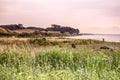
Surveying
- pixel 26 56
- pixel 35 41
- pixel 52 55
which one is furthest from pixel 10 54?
pixel 35 41

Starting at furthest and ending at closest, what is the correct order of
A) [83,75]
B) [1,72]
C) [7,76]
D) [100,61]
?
[100,61] < [1,72] < [7,76] < [83,75]

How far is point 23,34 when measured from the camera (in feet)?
216

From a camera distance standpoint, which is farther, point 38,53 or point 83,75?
point 38,53

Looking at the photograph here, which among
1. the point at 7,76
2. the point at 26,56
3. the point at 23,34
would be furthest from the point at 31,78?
the point at 23,34

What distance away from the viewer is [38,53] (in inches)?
628

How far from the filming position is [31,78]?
852 centimetres

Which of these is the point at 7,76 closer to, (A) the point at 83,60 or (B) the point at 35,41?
(A) the point at 83,60

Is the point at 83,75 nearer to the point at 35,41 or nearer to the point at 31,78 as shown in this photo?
the point at 31,78

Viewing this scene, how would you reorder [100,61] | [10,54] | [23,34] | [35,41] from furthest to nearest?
[23,34]
[35,41]
[10,54]
[100,61]

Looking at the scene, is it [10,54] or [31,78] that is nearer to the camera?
[31,78]

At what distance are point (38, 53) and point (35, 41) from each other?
2586 cm

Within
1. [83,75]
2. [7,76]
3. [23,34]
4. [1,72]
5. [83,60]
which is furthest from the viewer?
[23,34]

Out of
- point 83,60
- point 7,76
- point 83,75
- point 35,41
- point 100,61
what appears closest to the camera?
point 83,75

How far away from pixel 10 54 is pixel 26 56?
0.93 metres
